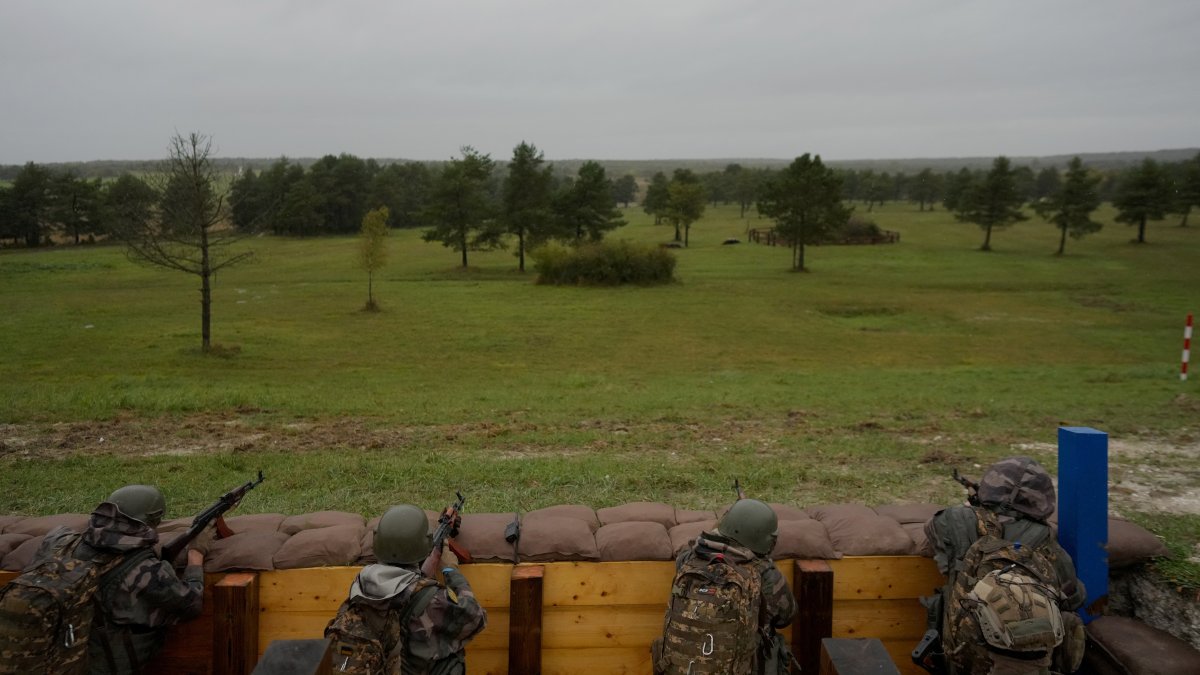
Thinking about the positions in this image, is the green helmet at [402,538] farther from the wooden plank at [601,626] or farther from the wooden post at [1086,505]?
the wooden post at [1086,505]

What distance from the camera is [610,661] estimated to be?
5000mm

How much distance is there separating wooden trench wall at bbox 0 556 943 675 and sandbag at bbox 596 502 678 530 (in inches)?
24.0

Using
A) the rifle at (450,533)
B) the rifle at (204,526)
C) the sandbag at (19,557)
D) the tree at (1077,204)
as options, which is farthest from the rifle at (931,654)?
the tree at (1077,204)

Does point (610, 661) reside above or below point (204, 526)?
below

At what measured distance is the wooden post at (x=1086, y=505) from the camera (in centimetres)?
455

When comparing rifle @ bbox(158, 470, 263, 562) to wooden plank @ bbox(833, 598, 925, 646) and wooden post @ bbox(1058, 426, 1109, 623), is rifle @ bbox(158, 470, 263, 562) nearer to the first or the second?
wooden plank @ bbox(833, 598, 925, 646)

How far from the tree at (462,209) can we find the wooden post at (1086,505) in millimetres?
48587

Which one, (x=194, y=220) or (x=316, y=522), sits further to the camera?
(x=194, y=220)

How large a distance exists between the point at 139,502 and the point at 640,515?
116 inches

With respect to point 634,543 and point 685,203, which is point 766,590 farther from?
point 685,203

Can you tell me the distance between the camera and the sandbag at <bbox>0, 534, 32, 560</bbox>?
5.05 meters

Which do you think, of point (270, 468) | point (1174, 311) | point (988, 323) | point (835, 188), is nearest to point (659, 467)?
point (270, 468)

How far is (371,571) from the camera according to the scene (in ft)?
13.4

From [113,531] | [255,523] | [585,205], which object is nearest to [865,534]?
[255,523]
